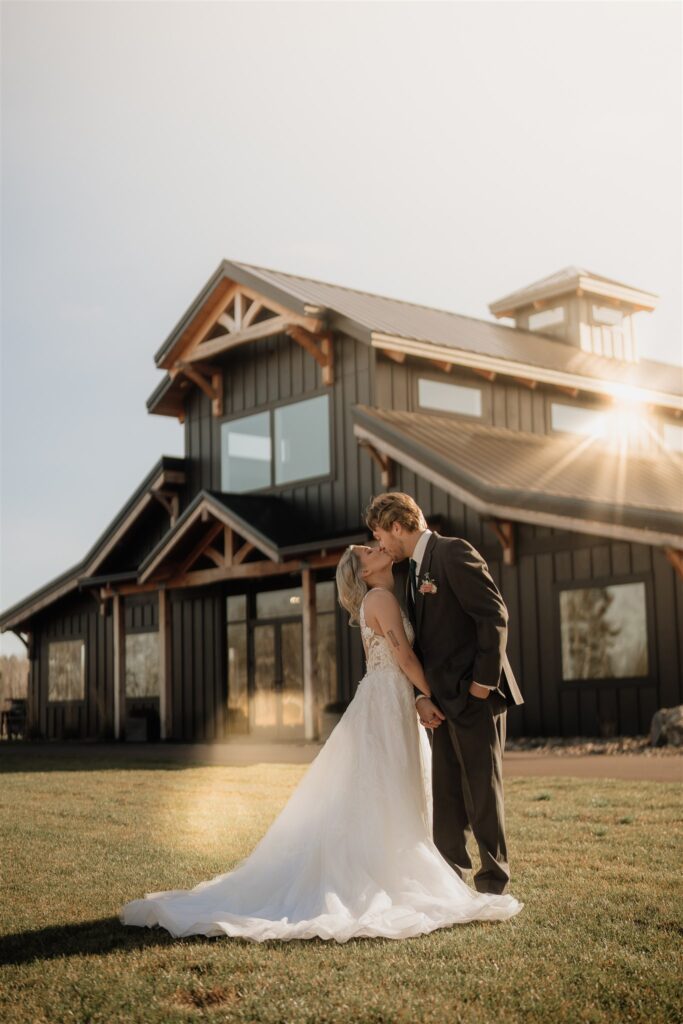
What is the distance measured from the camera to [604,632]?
16391mm

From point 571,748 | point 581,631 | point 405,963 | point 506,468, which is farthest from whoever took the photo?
point 506,468

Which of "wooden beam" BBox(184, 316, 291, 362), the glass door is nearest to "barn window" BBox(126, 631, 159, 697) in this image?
the glass door

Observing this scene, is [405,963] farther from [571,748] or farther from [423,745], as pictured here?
[571,748]

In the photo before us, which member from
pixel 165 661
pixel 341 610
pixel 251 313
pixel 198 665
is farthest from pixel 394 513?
pixel 198 665

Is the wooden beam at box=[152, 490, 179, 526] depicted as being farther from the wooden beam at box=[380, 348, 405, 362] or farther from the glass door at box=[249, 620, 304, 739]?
the wooden beam at box=[380, 348, 405, 362]

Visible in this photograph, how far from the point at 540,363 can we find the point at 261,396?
511 cm

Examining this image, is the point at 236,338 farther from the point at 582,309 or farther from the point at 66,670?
the point at 582,309

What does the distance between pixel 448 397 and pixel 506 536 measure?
4618mm

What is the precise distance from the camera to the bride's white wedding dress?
5.28m

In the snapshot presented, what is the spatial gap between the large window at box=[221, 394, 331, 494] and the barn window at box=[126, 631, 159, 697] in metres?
3.66

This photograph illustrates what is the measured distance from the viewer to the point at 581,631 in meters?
16.7

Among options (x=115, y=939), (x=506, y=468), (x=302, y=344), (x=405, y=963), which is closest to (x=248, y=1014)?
(x=405, y=963)

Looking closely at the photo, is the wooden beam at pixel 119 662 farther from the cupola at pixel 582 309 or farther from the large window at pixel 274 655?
the cupola at pixel 582 309

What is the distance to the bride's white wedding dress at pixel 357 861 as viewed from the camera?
5.28 m
